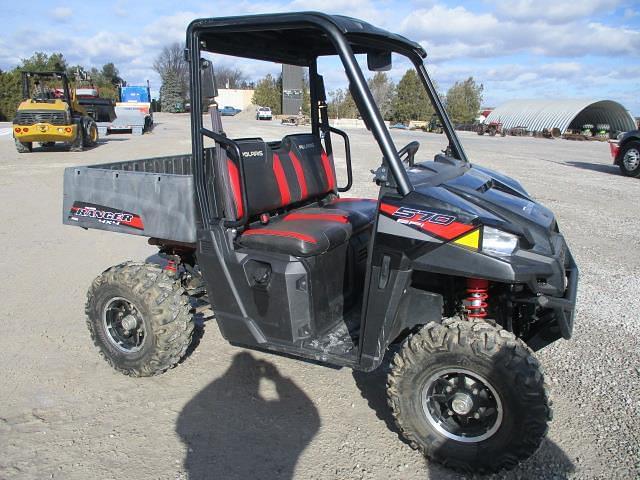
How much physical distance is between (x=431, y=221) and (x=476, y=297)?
554mm

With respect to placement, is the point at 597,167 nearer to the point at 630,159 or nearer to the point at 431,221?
the point at 630,159

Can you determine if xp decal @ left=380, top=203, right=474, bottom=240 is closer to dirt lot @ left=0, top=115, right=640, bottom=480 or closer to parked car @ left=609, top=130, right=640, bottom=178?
dirt lot @ left=0, top=115, right=640, bottom=480

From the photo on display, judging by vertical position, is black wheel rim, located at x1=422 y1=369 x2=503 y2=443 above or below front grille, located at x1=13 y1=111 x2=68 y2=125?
below

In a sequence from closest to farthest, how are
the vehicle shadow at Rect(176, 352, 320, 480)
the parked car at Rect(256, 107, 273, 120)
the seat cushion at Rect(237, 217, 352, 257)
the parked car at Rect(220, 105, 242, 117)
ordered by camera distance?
Answer: the vehicle shadow at Rect(176, 352, 320, 480) → the seat cushion at Rect(237, 217, 352, 257) → the parked car at Rect(220, 105, 242, 117) → the parked car at Rect(256, 107, 273, 120)

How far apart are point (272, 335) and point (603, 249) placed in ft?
17.1

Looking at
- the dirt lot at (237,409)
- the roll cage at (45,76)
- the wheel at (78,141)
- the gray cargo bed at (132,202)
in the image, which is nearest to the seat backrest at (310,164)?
the gray cargo bed at (132,202)

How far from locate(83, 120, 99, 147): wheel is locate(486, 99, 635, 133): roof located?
3689 cm

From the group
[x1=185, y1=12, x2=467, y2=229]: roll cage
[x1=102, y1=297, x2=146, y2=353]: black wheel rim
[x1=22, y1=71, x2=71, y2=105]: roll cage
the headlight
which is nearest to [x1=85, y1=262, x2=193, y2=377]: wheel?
[x1=102, y1=297, x2=146, y2=353]: black wheel rim

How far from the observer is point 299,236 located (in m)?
3.15

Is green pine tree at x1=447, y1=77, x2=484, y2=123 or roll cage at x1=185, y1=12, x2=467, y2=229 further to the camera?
green pine tree at x1=447, y1=77, x2=484, y2=123

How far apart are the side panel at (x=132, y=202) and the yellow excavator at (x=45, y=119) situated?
15626 mm

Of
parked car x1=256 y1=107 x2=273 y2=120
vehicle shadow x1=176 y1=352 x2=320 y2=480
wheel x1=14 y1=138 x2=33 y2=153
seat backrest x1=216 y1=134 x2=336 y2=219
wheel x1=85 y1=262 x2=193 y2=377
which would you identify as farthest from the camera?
parked car x1=256 y1=107 x2=273 y2=120

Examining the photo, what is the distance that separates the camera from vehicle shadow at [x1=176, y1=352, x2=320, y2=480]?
108 inches

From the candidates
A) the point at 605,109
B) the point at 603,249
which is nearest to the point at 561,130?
the point at 605,109
